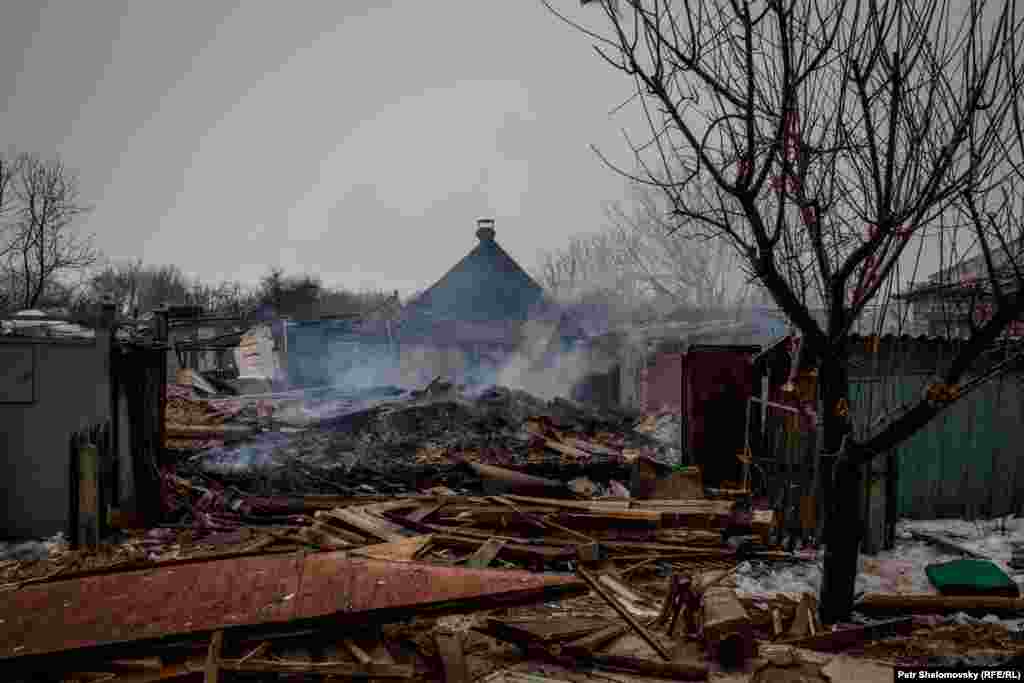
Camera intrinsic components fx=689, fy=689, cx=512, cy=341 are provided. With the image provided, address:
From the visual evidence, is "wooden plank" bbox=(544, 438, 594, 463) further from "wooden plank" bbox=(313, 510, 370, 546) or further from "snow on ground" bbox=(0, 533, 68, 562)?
"snow on ground" bbox=(0, 533, 68, 562)

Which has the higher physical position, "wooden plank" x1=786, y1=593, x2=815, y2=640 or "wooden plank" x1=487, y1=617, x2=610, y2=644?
"wooden plank" x1=487, y1=617, x2=610, y2=644

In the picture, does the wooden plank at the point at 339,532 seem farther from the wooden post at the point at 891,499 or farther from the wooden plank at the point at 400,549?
the wooden post at the point at 891,499

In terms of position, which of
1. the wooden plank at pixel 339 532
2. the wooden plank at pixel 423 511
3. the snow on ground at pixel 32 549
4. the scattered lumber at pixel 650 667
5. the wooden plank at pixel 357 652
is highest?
the wooden plank at pixel 357 652

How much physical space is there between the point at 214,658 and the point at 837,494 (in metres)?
4.39

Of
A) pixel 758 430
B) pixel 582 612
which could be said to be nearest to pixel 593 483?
pixel 758 430

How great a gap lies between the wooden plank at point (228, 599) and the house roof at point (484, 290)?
24.2 metres

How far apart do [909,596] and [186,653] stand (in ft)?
18.7

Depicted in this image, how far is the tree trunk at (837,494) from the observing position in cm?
508

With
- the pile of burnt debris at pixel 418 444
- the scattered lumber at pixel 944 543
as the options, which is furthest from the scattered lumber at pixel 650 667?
the pile of burnt debris at pixel 418 444

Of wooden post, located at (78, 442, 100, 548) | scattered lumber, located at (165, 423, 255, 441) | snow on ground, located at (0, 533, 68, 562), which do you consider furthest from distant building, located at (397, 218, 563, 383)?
wooden post, located at (78, 442, 100, 548)

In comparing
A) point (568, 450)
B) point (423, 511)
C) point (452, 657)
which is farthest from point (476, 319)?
point (452, 657)

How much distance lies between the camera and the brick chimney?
31.5 metres

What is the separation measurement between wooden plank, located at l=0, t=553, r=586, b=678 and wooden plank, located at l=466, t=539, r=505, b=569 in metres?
1.54

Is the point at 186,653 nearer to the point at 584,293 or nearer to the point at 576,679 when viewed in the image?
the point at 576,679
